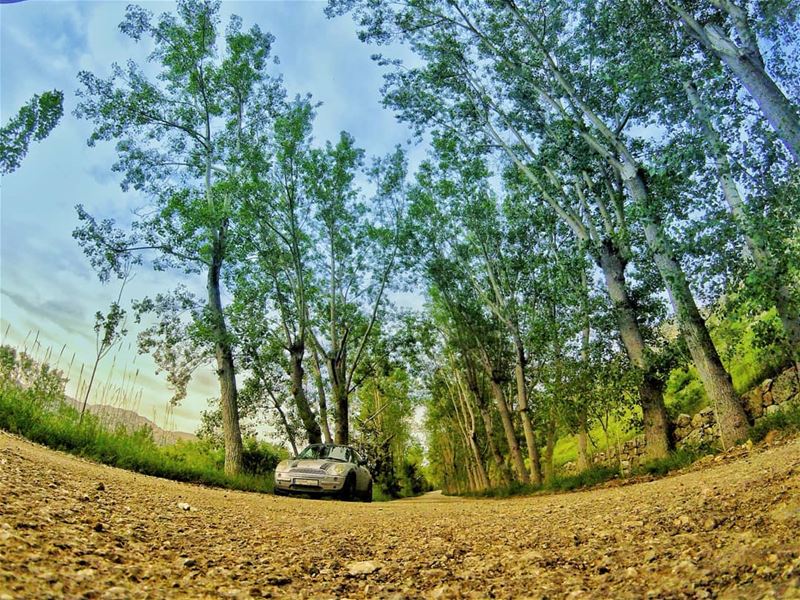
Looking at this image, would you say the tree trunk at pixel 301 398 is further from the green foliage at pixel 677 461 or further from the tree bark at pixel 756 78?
the tree bark at pixel 756 78

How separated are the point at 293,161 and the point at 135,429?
11718 millimetres

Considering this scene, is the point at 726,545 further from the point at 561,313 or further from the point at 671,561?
the point at 561,313

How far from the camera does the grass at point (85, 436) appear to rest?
998 cm

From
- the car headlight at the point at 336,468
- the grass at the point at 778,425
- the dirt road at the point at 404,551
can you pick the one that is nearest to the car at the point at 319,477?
the car headlight at the point at 336,468

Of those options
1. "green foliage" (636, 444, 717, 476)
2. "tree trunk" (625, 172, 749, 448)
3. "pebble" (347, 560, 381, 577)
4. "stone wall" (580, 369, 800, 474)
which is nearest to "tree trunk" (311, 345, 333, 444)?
"stone wall" (580, 369, 800, 474)

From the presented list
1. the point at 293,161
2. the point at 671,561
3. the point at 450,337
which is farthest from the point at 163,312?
the point at 671,561

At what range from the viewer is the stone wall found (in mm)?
13008

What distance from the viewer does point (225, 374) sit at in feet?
55.5

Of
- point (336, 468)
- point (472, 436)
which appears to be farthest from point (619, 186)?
point (472, 436)

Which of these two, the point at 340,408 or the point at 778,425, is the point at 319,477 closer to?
the point at 340,408

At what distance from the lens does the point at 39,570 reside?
2377 mm

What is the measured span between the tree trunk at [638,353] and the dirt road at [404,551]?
23.9 feet

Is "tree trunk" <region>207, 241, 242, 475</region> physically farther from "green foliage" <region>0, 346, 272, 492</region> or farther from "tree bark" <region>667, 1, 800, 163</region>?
"tree bark" <region>667, 1, 800, 163</region>

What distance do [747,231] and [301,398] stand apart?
15.6 m
